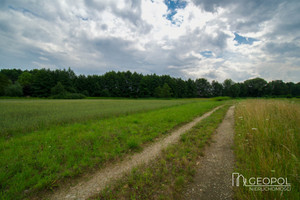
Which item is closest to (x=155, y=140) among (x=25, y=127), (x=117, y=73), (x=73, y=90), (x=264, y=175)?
(x=264, y=175)

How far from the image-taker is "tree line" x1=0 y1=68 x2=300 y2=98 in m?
59.4

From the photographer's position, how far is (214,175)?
338 centimetres

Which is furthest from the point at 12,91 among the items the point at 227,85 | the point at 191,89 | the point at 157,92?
the point at 227,85

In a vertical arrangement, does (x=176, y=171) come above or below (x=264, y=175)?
below

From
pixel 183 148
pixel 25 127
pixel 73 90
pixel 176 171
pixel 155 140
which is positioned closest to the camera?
pixel 176 171

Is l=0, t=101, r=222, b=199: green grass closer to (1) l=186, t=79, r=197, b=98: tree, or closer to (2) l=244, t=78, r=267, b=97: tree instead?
(1) l=186, t=79, r=197, b=98: tree

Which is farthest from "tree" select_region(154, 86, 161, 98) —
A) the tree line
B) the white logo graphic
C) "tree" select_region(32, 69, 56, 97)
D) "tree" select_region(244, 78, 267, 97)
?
"tree" select_region(244, 78, 267, 97)

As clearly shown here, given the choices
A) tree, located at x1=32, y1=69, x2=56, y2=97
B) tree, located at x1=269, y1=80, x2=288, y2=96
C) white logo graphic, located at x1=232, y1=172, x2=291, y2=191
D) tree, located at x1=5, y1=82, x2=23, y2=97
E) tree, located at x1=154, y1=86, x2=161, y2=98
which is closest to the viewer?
white logo graphic, located at x1=232, y1=172, x2=291, y2=191

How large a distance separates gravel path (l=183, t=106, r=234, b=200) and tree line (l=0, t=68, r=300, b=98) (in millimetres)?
66871

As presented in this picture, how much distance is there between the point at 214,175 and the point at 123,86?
7961 centimetres

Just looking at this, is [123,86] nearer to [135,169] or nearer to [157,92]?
[157,92]

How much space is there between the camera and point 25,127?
6812mm

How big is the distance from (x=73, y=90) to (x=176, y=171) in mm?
79189

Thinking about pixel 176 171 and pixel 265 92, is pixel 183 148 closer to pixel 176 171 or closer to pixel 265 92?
pixel 176 171
